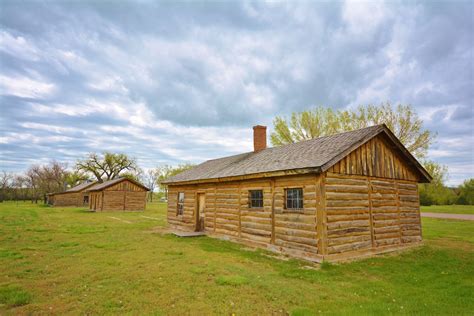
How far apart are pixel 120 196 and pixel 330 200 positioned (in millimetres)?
35485

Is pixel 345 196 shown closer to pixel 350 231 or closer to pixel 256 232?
pixel 350 231

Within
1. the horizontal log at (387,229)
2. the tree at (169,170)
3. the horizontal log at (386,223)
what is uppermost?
the tree at (169,170)

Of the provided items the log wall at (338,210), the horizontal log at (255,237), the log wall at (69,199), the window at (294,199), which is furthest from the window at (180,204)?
the log wall at (69,199)

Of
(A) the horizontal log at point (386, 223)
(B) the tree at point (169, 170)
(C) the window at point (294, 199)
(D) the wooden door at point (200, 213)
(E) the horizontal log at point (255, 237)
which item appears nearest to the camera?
(C) the window at point (294, 199)

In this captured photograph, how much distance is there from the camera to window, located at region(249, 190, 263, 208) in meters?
13.0

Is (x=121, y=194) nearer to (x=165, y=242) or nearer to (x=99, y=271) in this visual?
(x=165, y=242)

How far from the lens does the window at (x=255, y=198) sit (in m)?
13.0

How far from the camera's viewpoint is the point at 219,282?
7.36m

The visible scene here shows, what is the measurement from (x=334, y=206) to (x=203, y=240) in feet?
23.9

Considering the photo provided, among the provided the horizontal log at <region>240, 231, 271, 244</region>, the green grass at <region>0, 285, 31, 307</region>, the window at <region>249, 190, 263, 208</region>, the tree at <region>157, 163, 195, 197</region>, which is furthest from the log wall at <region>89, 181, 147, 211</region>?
the tree at <region>157, 163, 195, 197</region>

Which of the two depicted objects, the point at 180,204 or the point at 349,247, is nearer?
the point at 349,247

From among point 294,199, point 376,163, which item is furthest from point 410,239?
point 294,199

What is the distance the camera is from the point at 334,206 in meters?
10.5

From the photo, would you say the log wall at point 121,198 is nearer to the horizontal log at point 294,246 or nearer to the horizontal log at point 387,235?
the horizontal log at point 294,246
